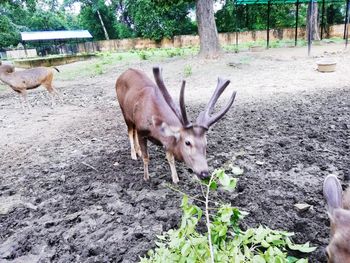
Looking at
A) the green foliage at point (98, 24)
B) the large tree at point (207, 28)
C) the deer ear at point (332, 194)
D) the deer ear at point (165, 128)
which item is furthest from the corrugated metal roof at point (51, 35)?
the deer ear at point (332, 194)

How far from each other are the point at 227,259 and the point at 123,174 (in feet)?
8.84

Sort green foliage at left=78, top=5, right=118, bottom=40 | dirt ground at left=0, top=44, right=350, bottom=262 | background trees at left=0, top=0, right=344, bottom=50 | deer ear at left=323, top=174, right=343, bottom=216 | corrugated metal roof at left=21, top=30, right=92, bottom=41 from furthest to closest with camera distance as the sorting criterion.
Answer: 1. green foliage at left=78, top=5, right=118, bottom=40
2. corrugated metal roof at left=21, top=30, right=92, bottom=41
3. background trees at left=0, top=0, right=344, bottom=50
4. dirt ground at left=0, top=44, right=350, bottom=262
5. deer ear at left=323, top=174, right=343, bottom=216

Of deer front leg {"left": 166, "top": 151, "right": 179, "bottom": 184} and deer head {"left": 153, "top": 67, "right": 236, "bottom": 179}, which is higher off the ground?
deer head {"left": 153, "top": 67, "right": 236, "bottom": 179}

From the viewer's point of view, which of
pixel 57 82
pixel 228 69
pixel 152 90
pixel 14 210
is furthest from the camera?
pixel 57 82

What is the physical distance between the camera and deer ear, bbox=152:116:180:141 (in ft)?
12.1

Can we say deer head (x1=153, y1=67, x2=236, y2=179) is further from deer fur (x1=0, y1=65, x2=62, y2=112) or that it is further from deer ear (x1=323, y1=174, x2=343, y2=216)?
deer fur (x1=0, y1=65, x2=62, y2=112)

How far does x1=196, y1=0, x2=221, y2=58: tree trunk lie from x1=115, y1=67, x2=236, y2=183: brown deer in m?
8.98

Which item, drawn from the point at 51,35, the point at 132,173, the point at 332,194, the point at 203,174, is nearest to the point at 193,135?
the point at 203,174

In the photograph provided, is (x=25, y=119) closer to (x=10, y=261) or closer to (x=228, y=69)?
(x=10, y=261)

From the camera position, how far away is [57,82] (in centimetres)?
1355

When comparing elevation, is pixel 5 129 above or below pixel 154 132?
below

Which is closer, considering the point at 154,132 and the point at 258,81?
the point at 154,132

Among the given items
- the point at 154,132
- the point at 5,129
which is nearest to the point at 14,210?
the point at 154,132

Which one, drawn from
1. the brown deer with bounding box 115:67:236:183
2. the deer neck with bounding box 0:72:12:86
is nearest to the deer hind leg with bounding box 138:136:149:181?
the brown deer with bounding box 115:67:236:183
